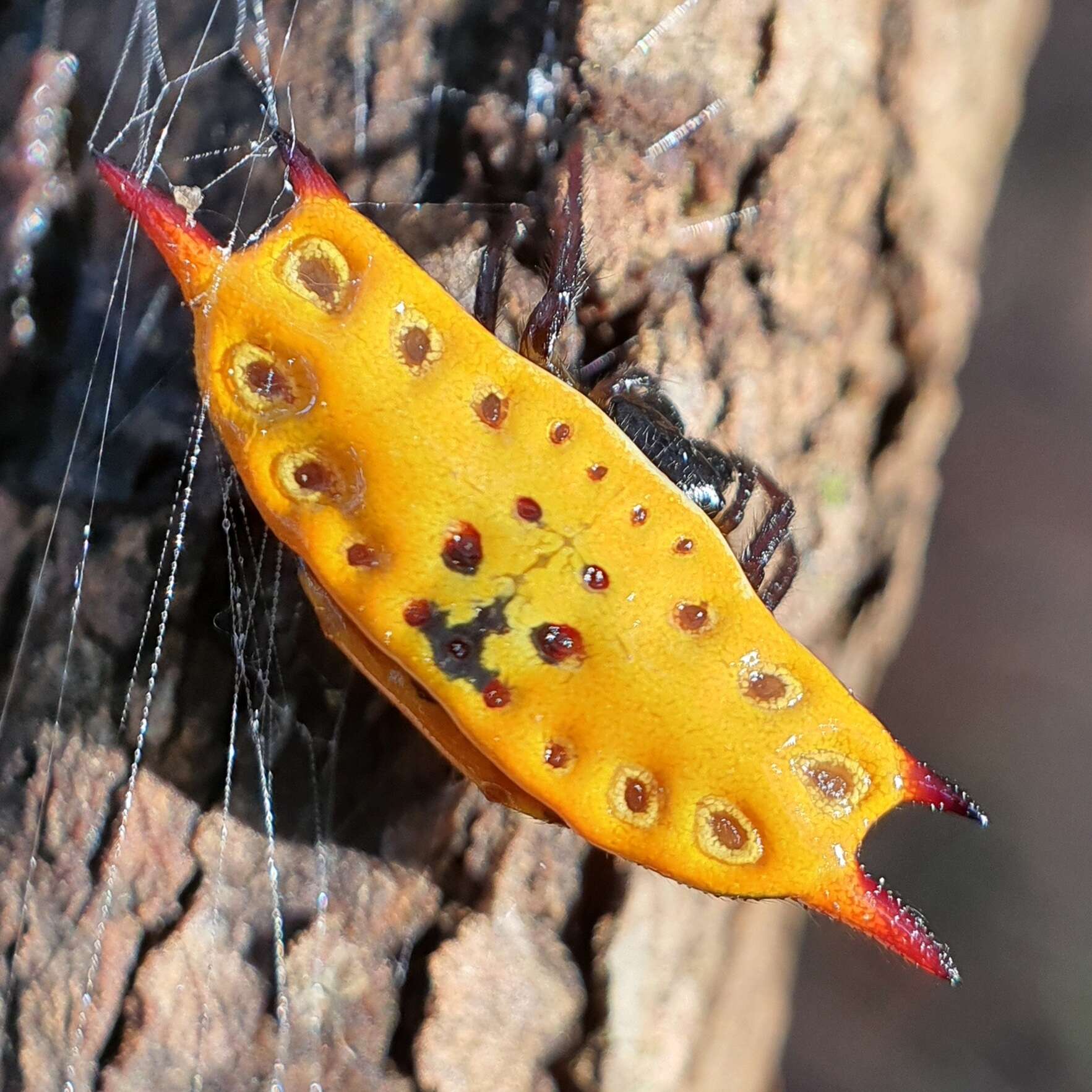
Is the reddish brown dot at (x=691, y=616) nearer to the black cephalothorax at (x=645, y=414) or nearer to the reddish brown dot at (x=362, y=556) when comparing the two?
the black cephalothorax at (x=645, y=414)

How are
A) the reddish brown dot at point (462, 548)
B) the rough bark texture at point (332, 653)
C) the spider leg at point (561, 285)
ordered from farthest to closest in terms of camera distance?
the rough bark texture at point (332, 653) → the spider leg at point (561, 285) → the reddish brown dot at point (462, 548)

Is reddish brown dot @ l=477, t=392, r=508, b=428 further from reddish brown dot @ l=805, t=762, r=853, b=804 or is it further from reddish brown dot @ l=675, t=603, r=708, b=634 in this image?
reddish brown dot @ l=805, t=762, r=853, b=804

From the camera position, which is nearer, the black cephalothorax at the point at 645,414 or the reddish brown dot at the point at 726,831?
the reddish brown dot at the point at 726,831

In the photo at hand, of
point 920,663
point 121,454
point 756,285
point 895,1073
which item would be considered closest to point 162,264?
point 121,454

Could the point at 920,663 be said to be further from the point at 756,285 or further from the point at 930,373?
the point at 756,285

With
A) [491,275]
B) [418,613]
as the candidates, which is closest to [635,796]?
[418,613]

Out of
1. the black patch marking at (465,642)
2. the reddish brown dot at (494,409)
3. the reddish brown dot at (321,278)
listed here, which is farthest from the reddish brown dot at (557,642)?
the reddish brown dot at (321,278)

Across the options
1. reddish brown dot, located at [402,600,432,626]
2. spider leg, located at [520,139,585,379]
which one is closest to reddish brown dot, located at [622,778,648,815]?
reddish brown dot, located at [402,600,432,626]
